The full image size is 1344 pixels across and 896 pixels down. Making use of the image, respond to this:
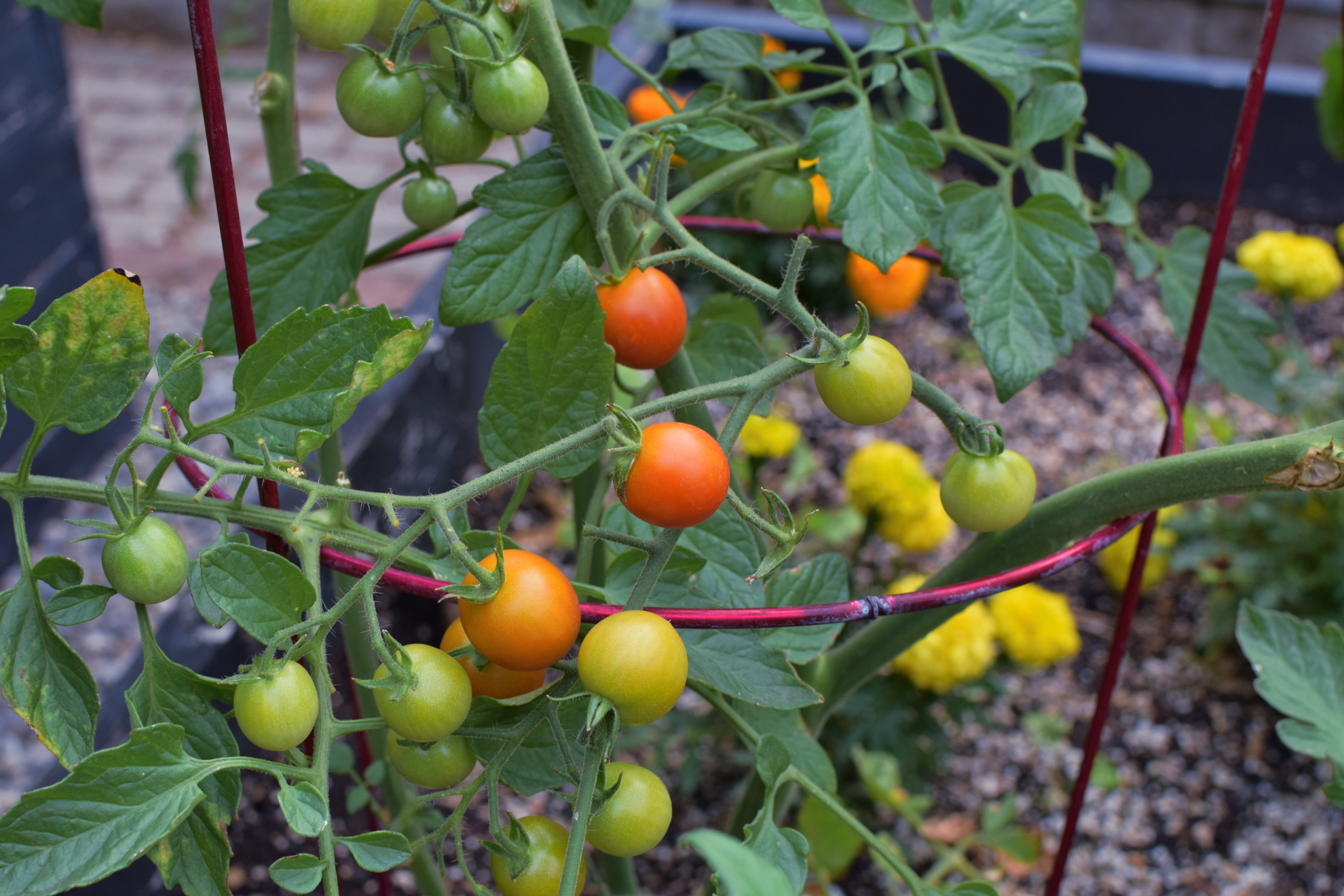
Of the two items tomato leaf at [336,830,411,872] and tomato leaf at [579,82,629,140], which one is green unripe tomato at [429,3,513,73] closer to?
tomato leaf at [579,82,629,140]

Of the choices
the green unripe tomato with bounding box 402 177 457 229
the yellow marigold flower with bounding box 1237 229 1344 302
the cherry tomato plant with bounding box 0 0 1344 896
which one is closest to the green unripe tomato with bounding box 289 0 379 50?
the cherry tomato plant with bounding box 0 0 1344 896

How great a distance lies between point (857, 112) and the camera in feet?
1.94

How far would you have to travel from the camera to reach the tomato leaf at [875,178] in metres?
0.56

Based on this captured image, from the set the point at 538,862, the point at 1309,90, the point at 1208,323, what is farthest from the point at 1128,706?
the point at 1309,90

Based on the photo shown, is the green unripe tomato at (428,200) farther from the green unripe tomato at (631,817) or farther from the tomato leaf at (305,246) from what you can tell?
the green unripe tomato at (631,817)

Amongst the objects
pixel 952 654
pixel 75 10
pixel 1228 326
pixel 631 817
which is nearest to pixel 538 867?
pixel 631 817

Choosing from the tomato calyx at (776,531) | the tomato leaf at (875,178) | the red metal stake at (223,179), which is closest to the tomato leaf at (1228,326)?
the tomato leaf at (875,178)

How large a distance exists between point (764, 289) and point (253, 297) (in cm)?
31

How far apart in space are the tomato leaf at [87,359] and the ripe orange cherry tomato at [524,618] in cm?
18

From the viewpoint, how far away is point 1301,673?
2.16ft

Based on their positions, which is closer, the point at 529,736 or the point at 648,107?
the point at 529,736

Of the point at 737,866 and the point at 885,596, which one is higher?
the point at 737,866

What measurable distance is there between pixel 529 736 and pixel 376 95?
11.6 inches

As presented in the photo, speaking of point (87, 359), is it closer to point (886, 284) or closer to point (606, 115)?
point (606, 115)
